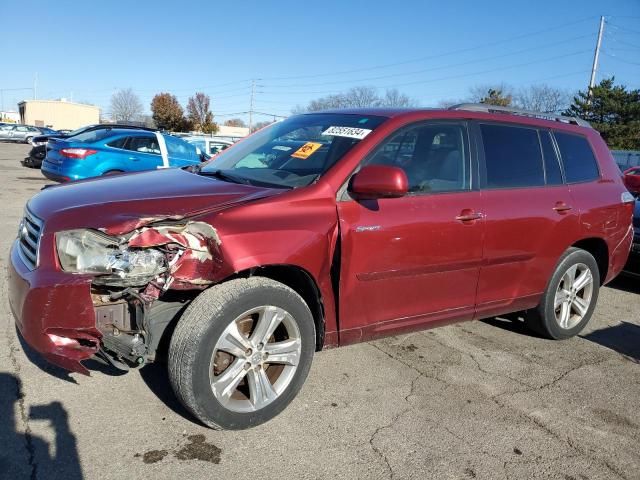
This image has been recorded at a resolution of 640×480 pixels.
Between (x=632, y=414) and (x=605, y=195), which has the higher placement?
(x=605, y=195)

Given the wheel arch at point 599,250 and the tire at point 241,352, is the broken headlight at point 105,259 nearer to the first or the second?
the tire at point 241,352

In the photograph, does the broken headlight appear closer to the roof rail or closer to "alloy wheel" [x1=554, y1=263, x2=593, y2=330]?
the roof rail

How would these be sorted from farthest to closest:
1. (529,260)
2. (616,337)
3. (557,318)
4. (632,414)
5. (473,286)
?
(616,337) → (557,318) → (529,260) → (473,286) → (632,414)

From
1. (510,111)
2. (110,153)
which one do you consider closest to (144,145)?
(110,153)

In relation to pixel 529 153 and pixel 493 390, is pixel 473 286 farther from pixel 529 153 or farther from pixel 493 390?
pixel 529 153

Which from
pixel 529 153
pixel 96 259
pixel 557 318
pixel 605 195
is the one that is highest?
pixel 529 153

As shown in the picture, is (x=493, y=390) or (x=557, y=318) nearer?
(x=493, y=390)

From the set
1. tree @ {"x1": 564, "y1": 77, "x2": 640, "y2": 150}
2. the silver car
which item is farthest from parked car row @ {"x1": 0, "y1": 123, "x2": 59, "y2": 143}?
tree @ {"x1": 564, "y1": 77, "x2": 640, "y2": 150}

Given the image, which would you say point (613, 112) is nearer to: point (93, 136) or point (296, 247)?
→ point (93, 136)

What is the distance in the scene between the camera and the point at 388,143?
11.6 ft

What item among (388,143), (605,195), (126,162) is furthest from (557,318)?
(126,162)

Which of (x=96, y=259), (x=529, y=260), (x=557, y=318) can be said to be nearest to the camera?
(x=96, y=259)

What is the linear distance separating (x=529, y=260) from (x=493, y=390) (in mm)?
1108

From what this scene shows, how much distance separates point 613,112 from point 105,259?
148 ft
